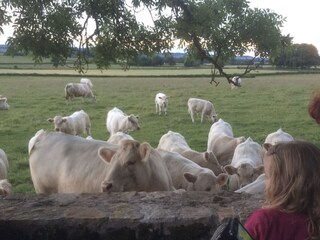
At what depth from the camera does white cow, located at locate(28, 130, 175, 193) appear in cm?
668

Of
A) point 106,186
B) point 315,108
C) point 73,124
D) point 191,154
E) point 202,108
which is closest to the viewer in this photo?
point 315,108

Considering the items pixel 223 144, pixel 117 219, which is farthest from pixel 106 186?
pixel 223 144

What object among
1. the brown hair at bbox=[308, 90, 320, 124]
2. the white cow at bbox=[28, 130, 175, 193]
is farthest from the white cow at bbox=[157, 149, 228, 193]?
the brown hair at bbox=[308, 90, 320, 124]

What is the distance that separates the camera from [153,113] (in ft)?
84.4

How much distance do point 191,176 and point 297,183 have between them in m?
5.49

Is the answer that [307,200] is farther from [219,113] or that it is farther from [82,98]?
[82,98]

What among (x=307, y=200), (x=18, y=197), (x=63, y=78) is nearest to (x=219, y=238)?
(x=307, y=200)

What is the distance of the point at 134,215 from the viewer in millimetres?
3990

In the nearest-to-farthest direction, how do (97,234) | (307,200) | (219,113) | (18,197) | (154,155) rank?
1. (307,200)
2. (97,234)
3. (18,197)
4. (154,155)
5. (219,113)

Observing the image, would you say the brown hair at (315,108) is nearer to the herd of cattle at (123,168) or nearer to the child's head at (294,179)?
the child's head at (294,179)

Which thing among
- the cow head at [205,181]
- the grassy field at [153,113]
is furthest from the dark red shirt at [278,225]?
the grassy field at [153,113]

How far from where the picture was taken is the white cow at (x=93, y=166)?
6.68 meters

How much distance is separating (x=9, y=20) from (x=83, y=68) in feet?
4.51

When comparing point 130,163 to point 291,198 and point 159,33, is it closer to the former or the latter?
point 159,33
